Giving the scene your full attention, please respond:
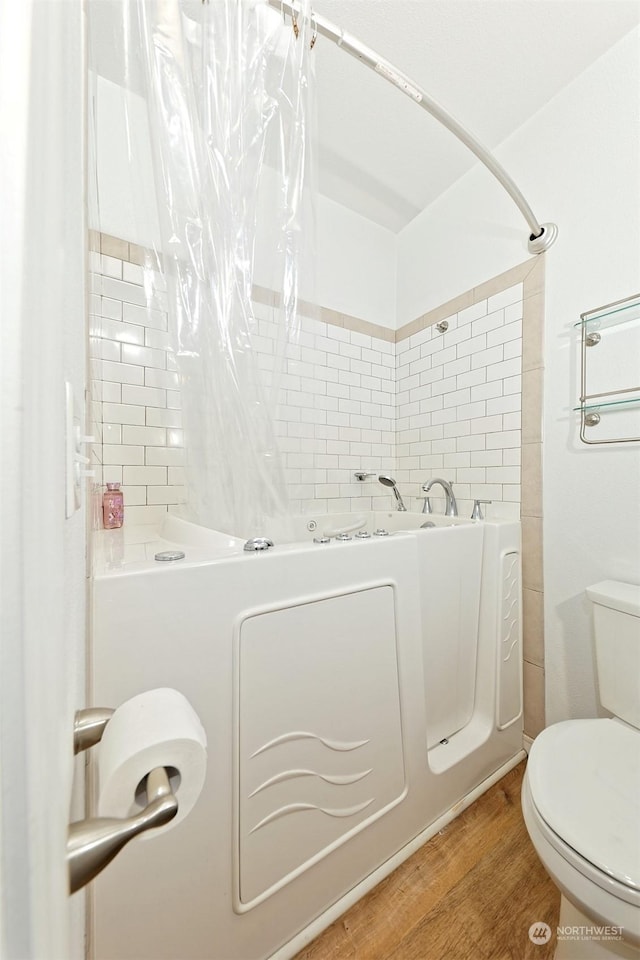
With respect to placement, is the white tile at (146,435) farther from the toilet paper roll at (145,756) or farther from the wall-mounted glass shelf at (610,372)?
the wall-mounted glass shelf at (610,372)

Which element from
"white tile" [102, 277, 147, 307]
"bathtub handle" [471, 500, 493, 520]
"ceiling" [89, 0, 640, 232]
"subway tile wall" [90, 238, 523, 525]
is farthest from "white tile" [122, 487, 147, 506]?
"bathtub handle" [471, 500, 493, 520]

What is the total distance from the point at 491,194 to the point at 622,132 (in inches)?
19.8

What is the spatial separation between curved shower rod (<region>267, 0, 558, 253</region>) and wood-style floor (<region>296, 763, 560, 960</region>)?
198 cm

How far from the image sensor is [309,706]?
2.51 ft

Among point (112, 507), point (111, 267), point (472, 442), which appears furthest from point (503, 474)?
point (111, 267)

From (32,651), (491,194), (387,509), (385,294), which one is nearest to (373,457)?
(387,509)

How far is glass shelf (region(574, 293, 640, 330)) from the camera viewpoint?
111 centimetres

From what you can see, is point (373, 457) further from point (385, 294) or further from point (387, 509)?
point (385, 294)

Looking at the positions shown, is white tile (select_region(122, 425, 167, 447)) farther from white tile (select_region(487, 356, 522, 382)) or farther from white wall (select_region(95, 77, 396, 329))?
white tile (select_region(487, 356, 522, 382))

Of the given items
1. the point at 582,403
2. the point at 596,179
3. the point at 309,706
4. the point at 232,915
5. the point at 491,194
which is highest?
the point at 491,194

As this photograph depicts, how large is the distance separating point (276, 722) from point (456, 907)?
2.27 feet

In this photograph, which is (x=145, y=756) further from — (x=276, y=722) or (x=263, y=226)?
(x=263, y=226)

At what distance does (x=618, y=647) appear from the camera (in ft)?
3.29

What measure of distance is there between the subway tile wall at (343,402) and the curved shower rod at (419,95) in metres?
0.19
